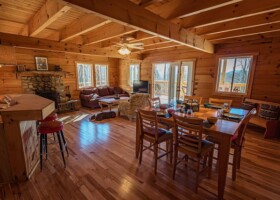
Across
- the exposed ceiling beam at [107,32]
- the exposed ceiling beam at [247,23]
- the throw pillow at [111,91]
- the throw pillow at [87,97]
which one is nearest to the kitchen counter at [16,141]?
the exposed ceiling beam at [107,32]

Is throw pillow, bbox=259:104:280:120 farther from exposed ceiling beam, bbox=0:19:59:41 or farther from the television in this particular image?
exposed ceiling beam, bbox=0:19:59:41

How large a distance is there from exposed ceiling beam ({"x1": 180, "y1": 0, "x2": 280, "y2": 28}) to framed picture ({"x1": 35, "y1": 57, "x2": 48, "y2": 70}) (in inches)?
217

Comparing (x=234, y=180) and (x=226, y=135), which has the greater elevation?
(x=226, y=135)

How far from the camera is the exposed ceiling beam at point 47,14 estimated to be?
2198 millimetres

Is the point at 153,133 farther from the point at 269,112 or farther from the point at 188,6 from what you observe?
the point at 269,112

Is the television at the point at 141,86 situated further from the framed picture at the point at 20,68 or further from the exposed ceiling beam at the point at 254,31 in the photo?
the framed picture at the point at 20,68

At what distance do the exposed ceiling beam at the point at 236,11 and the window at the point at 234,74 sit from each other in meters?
2.41

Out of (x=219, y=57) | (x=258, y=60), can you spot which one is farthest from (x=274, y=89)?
(x=219, y=57)

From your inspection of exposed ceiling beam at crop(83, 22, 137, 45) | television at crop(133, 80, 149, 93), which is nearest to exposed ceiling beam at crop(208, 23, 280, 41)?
exposed ceiling beam at crop(83, 22, 137, 45)

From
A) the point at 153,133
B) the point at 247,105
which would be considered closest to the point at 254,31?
the point at 247,105

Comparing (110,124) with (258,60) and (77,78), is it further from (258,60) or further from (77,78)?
(258,60)

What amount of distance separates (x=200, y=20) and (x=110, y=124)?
3.45 metres

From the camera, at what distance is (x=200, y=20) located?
2703 mm

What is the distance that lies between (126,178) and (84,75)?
603cm
